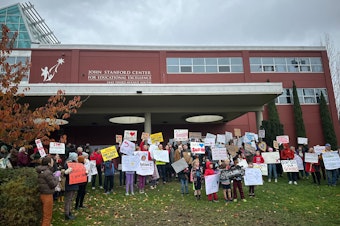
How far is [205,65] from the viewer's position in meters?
29.2

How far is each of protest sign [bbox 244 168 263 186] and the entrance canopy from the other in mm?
7464

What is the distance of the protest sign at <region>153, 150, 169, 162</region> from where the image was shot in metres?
11.4

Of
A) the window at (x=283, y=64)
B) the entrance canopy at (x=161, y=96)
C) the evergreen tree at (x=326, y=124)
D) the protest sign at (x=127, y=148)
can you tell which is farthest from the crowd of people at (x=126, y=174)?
the window at (x=283, y=64)

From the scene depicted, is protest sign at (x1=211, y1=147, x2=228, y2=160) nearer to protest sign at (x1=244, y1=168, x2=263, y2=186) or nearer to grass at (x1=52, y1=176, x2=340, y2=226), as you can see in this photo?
grass at (x1=52, y1=176, x2=340, y2=226)

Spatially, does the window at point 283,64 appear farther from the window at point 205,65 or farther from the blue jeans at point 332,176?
the blue jeans at point 332,176

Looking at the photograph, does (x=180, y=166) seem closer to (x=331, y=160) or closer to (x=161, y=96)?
(x=331, y=160)

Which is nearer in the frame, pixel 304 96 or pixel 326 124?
pixel 326 124

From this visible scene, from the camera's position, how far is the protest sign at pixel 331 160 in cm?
1120

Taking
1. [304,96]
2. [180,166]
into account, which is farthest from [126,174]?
[304,96]

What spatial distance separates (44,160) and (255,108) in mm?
17077

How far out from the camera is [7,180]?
5965 mm

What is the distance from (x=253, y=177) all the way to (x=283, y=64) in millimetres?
23974

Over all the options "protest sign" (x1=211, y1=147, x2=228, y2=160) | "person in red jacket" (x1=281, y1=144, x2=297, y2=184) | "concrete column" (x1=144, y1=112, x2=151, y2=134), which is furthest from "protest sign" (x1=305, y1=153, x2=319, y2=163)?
"concrete column" (x1=144, y1=112, x2=151, y2=134)

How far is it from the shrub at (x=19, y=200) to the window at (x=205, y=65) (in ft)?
77.7
